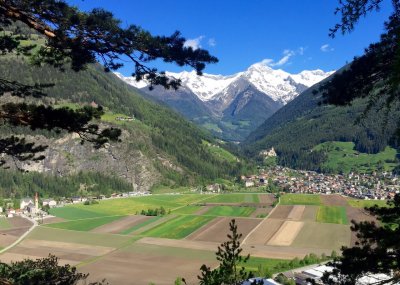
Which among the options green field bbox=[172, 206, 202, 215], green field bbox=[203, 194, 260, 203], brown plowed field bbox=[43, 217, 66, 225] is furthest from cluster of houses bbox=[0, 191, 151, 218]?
green field bbox=[203, 194, 260, 203]

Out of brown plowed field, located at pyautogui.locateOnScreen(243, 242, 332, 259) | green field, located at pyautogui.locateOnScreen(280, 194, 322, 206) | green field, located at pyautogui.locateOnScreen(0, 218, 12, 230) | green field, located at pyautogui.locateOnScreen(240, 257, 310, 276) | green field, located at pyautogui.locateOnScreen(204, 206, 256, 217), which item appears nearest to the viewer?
green field, located at pyautogui.locateOnScreen(240, 257, 310, 276)

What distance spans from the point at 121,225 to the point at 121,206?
1579 inches

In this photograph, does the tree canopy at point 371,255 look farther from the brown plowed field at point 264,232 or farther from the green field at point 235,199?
the green field at point 235,199

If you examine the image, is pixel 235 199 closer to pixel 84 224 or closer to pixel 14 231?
pixel 84 224

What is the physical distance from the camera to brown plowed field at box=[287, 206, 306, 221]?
Result: 108 m

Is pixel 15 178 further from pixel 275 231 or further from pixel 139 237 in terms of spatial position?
pixel 275 231

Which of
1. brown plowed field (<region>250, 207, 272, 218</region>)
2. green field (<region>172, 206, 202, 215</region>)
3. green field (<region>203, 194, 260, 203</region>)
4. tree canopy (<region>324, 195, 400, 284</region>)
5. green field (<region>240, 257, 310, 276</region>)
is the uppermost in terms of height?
tree canopy (<region>324, 195, 400, 284</region>)

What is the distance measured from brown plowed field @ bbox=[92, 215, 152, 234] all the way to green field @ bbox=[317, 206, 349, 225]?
4907 centimetres

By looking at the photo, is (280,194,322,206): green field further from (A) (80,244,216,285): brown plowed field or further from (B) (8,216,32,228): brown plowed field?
(B) (8,216,32,228): brown plowed field

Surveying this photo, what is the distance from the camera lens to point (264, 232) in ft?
300

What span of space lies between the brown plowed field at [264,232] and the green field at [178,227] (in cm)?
1566

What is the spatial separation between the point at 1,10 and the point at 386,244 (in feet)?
46.0

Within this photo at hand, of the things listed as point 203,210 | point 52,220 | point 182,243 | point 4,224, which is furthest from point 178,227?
point 4,224

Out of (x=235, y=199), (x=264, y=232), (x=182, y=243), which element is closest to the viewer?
(x=182, y=243)
